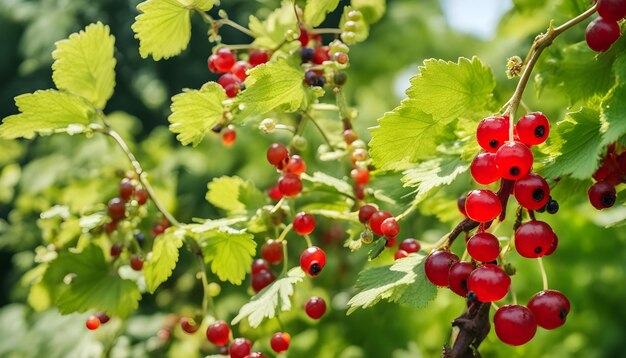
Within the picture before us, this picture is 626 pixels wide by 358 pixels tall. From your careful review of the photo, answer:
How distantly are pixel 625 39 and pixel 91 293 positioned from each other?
2.62 ft

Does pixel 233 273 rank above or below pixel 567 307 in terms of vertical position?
below

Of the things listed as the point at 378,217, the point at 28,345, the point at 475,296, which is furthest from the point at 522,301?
the point at 28,345

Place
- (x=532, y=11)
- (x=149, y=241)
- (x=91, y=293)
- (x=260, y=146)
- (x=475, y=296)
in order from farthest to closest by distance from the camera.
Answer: (x=260, y=146) → (x=149, y=241) → (x=532, y=11) → (x=91, y=293) → (x=475, y=296)

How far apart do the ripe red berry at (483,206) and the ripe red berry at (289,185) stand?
0.99 ft

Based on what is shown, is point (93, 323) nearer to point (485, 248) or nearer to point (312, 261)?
point (312, 261)

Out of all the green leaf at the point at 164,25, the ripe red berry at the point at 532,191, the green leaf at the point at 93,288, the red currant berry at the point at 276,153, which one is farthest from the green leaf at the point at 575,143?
the green leaf at the point at 93,288

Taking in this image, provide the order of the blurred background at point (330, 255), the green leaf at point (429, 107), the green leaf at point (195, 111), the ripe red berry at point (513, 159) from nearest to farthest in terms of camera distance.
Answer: the ripe red berry at point (513, 159) → the green leaf at point (429, 107) → the green leaf at point (195, 111) → the blurred background at point (330, 255)

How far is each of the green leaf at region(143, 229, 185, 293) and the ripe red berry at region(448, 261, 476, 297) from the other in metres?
0.37

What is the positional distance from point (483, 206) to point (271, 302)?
29cm

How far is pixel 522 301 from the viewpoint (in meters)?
1.79

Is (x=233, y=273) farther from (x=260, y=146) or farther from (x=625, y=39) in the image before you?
(x=260, y=146)

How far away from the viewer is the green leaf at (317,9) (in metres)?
0.83

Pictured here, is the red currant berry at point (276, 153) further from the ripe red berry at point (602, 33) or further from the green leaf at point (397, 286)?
the ripe red berry at point (602, 33)

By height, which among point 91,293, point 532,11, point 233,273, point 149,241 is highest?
point 532,11
